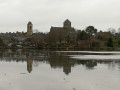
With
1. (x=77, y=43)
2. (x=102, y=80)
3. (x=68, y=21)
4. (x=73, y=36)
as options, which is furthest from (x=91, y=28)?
(x=102, y=80)

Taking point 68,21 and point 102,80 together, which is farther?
point 68,21

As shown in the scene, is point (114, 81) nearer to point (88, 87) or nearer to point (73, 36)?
point (88, 87)

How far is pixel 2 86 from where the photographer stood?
16.8 m

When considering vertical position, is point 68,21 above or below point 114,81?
above

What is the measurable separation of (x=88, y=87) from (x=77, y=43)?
103317mm

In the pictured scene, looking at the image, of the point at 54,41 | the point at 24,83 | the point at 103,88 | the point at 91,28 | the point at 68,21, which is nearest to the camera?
the point at 103,88

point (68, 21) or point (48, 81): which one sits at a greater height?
point (68, 21)

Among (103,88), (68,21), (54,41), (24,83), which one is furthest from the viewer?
(68,21)

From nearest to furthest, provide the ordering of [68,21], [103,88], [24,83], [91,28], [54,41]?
[103,88] → [24,83] → [54,41] → [91,28] → [68,21]

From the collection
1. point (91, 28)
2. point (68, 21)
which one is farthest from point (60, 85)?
point (68, 21)

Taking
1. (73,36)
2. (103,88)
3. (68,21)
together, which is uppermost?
(68,21)

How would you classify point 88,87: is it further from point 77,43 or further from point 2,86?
point 77,43

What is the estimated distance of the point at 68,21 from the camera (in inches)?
7377

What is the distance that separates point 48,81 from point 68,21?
170 meters
